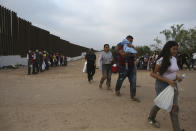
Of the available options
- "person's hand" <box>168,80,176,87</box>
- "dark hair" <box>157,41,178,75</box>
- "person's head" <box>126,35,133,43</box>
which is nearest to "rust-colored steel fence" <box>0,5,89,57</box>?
"person's head" <box>126,35,133,43</box>

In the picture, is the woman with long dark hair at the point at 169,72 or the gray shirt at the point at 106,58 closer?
the woman with long dark hair at the point at 169,72

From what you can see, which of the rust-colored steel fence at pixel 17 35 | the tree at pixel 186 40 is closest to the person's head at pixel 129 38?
the rust-colored steel fence at pixel 17 35

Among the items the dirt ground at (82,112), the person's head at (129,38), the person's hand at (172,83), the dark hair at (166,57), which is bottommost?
the dirt ground at (82,112)

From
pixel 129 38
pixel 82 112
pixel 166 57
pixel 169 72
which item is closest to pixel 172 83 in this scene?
pixel 169 72

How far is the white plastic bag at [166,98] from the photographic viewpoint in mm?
3305

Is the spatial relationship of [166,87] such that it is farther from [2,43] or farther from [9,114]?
[2,43]

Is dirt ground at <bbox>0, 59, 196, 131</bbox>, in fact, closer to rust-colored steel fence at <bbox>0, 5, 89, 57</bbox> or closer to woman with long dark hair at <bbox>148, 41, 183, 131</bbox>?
woman with long dark hair at <bbox>148, 41, 183, 131</bbox>

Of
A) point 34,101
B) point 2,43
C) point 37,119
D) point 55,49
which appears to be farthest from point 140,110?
point 55,49

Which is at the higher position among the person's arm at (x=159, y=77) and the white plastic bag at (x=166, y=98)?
the person's arm at (x=159, y=77)

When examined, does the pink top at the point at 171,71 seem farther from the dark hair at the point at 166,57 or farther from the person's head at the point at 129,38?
the person's head at the point at 129,38

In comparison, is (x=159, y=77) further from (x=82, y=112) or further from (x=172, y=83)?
(x=82, y=112)

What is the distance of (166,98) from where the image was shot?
3350mm

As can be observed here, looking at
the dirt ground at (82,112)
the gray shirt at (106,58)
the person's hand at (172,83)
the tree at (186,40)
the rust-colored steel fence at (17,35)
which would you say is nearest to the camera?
the person's hand at (172,83)

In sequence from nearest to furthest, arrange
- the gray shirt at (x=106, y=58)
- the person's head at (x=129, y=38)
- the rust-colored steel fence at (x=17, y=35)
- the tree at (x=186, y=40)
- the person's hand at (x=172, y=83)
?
1. the person's hand at (x=172, y=83)
2. the person's head at (x=129, y=38)
3. the gray shirt at (x=106, y=58)
4. the rust-colored steel fence at (x=17, y=35)
5. the tree at (x=186, y=40)
